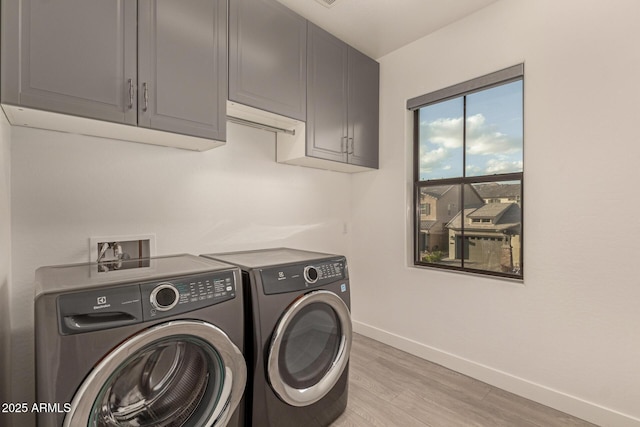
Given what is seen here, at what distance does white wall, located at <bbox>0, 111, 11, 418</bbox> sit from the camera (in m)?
1.23

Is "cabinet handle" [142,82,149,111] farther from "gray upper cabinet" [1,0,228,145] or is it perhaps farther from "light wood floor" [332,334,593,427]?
"light wood floor" [332,334,593,427]

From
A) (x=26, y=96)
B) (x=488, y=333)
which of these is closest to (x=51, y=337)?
(x=26, y=96)

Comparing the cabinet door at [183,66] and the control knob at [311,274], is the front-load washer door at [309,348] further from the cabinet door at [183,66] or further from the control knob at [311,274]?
the cabinet door at [183,66]

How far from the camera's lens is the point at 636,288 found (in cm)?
162

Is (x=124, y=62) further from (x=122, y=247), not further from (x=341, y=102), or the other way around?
(x=341, y=102)

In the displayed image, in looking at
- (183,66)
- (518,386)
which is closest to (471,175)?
(518,386)

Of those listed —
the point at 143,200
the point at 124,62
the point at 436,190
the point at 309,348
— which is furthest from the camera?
the point at 436,190

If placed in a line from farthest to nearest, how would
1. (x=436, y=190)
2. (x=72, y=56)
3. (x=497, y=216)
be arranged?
(x=436, y=190), (x=497, y=216), (x=72, y=56)

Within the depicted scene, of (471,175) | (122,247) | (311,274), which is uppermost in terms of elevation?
(471,175)

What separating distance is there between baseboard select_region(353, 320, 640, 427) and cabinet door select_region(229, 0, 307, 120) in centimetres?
215

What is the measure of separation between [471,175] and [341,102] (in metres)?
1.20

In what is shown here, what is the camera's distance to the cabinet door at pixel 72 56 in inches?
44.4

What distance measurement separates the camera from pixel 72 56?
1.24m

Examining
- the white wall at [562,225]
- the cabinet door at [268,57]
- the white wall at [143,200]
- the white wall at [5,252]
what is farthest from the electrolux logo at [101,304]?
the white wall at [562,225]
